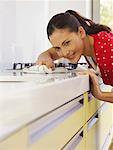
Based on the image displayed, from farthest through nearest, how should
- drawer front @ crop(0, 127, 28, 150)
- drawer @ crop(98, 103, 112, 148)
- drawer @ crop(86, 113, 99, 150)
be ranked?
1. drawer @ crop(98, 103, 112, 148)
2. drawer @ crop(86, 113, 99, 150)
3. drawer front @ crop(0, 127, 28, 150)

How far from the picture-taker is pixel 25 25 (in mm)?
1889

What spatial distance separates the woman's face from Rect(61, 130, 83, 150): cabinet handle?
351mm

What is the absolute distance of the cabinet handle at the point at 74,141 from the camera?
33.5 inches

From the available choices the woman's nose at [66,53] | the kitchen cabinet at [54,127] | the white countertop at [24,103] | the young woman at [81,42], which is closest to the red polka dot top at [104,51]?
the young woman at [81,42]

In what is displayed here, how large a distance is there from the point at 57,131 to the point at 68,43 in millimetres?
585

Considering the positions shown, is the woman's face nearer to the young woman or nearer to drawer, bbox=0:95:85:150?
the young woman

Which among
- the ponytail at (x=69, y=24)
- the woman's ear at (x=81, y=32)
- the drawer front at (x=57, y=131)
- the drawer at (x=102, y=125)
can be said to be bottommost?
the drawer at (x=102, y=125)

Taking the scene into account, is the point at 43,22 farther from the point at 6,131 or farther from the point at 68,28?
the point at 6,131

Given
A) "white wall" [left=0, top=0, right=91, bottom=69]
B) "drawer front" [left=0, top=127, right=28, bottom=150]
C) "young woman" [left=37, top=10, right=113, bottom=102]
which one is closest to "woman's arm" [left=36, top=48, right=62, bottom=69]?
"young woman" [left=37, top=10, right=113, bottom=102]

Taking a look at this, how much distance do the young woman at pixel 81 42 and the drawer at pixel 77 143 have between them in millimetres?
178

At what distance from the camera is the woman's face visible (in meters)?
1.22

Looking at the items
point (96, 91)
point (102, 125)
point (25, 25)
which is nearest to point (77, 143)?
point (96, 91)

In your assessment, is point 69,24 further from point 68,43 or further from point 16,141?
point 16,141

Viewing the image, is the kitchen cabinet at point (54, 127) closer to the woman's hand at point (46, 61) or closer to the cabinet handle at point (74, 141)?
the cabinet handle at point (74, 141)
